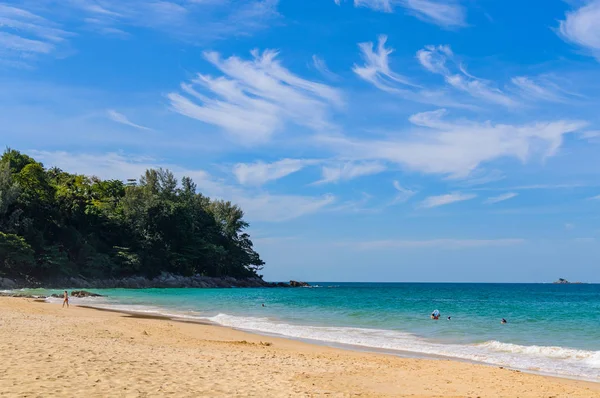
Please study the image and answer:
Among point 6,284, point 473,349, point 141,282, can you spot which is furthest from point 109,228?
point 473,349

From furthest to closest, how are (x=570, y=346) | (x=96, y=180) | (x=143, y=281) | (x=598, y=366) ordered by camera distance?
1. (x=96, y=180)
2. (x=143, y=281)
3. (x=570, y=346)
4. (x=598, y=366)

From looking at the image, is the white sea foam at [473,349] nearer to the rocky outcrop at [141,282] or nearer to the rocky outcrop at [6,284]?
the rocky outcrop at [6,284]

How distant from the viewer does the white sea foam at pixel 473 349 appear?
49.5 ft

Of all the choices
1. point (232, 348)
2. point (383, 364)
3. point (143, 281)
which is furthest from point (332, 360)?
point (143, 281)

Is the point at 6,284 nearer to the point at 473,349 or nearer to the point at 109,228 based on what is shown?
the point at 109,228

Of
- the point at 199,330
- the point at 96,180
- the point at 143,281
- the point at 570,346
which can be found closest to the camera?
the point at 570,346

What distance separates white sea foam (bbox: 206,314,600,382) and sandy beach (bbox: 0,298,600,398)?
2.36m

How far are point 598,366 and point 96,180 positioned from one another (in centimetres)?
9401

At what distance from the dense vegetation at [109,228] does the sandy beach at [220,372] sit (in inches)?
2074

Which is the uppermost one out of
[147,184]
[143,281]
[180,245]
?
[147,184]

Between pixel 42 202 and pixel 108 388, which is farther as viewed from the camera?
pixel 42 202

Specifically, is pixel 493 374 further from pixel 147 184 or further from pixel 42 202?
pixel 147 184

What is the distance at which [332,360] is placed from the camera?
46.7 feet

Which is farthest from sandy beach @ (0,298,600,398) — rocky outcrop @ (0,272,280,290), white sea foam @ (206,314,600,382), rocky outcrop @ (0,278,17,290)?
rocky outcrop @ (0,272,280,290)
